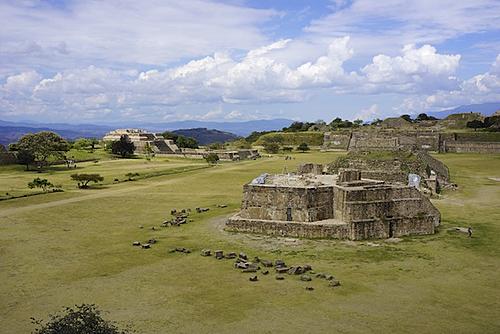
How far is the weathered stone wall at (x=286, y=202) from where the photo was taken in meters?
25.9

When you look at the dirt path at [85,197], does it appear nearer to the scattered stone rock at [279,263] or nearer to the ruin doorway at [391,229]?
the scattered stone rock at [279,263]

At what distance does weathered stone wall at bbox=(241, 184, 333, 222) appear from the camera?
84.9ft

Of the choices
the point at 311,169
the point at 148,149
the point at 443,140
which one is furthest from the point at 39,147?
the point at 443,140

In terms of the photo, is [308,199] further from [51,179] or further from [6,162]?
[6,162]

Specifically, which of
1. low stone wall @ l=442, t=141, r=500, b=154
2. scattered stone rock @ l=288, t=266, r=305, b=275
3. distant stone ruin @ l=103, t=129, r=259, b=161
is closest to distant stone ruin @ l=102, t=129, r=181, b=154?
distant stone ruin @ l=103, t=129, r=259, b=161

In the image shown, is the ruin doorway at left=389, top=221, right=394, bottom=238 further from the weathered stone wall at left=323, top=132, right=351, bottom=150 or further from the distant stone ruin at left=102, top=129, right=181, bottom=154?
the weathered stone wall at left=323, top=132, right=351, bottom=150

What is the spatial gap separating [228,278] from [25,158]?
49106 millimetres

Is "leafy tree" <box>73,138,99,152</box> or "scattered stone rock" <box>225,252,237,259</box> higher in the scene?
"leafy tree" <box>73,138,99,152</box>

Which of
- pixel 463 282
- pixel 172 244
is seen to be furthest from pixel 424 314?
pixel 172 244

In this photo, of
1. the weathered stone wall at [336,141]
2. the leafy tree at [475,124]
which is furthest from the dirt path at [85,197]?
the leafy tree at [475,124]

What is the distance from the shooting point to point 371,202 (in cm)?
2525

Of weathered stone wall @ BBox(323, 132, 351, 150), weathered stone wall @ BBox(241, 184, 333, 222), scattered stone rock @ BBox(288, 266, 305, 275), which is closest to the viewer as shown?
scattered stone rock @ BBox(288, 266, 305, 275)

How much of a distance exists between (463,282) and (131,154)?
7249cm

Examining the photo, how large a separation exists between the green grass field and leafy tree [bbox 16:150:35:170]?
1111 inches
